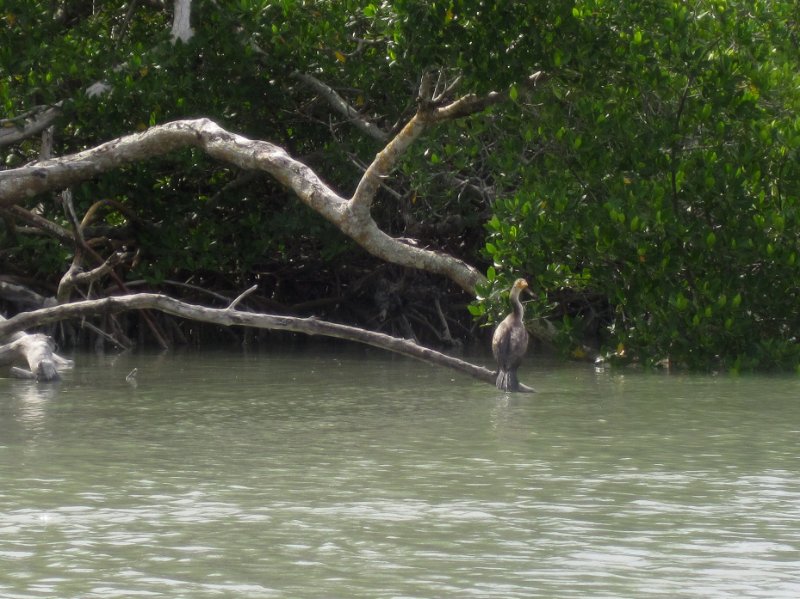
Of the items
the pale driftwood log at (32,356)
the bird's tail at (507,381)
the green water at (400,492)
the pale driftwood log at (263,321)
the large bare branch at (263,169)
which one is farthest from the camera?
the large bare branch at (263,169)

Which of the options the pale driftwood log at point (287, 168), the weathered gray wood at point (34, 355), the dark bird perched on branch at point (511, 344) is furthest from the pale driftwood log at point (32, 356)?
the dark bird perched on branch at point (511, 344)

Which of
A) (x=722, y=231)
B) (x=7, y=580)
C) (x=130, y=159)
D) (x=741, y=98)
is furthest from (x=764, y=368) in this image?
(x=7, y=580)

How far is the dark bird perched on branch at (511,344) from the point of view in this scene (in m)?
9.59

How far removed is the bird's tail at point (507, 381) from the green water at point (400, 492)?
212 millimetres

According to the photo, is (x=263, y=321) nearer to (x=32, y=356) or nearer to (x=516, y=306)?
(x=32, y=356)

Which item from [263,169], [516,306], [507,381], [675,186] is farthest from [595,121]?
[263,169]

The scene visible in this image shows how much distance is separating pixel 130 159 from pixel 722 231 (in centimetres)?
453

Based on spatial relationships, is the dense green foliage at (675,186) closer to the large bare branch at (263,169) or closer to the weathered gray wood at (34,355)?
the large bare branch at (263,169)

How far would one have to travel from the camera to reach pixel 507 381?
9555 millimetres

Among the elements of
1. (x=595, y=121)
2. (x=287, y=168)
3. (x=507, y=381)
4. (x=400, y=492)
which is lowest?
(x=400, y=492)

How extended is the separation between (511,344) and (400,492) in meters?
4.30

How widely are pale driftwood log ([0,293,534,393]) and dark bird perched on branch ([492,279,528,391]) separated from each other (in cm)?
10

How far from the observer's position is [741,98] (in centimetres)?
1056

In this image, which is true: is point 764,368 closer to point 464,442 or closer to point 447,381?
point 447,381
